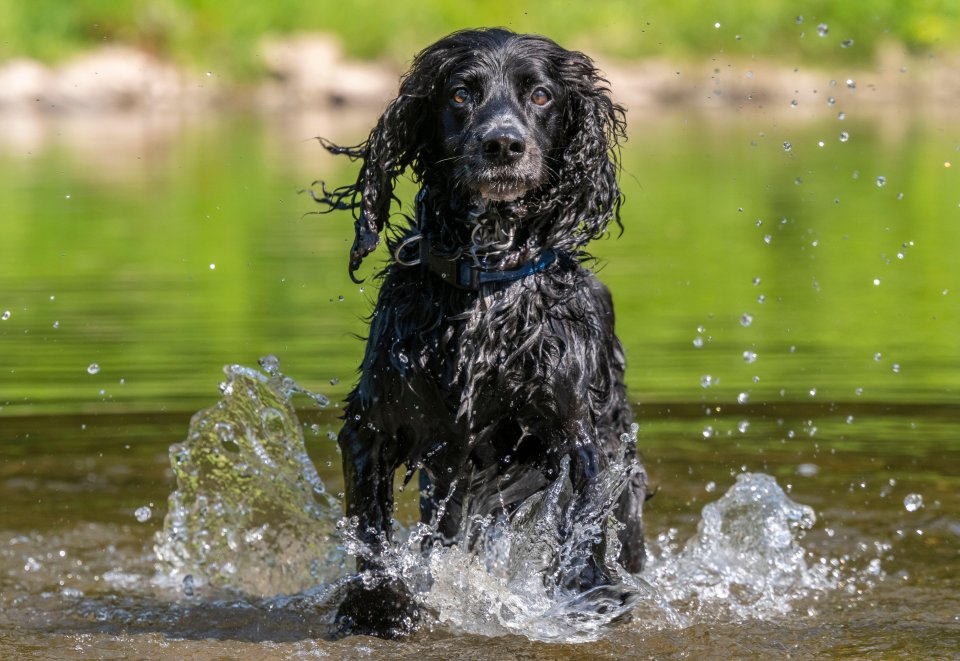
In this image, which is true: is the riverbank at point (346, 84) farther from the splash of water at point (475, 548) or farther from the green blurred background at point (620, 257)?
the splash of water at point (475, 548)

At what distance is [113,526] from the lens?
7.04m

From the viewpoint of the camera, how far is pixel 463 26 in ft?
128

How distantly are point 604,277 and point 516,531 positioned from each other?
24.1 ft

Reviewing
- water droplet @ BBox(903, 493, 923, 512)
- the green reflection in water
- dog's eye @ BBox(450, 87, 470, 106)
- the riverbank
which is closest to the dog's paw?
dog's eye @ BBox(450, 87, 470, 106)

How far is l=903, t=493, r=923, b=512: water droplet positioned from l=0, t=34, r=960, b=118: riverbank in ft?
86.4

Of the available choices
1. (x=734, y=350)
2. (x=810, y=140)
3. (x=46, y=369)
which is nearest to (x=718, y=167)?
(x=810, y=140)

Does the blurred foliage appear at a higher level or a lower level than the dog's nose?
higher

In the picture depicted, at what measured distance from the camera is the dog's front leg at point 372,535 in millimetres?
5309

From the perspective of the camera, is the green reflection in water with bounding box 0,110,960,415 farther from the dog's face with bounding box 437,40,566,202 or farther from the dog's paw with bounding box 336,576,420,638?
the dog's paw with bounding box 336,576,420,638

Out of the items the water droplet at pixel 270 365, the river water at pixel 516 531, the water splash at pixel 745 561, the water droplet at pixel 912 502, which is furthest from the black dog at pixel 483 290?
the water droplet at pixel 912 502

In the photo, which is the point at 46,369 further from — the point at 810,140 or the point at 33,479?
the point at 810,140

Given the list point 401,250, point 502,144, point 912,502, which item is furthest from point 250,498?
point 912,502

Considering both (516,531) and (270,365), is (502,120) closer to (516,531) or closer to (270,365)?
(516,531)

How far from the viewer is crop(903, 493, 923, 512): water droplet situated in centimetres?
705
